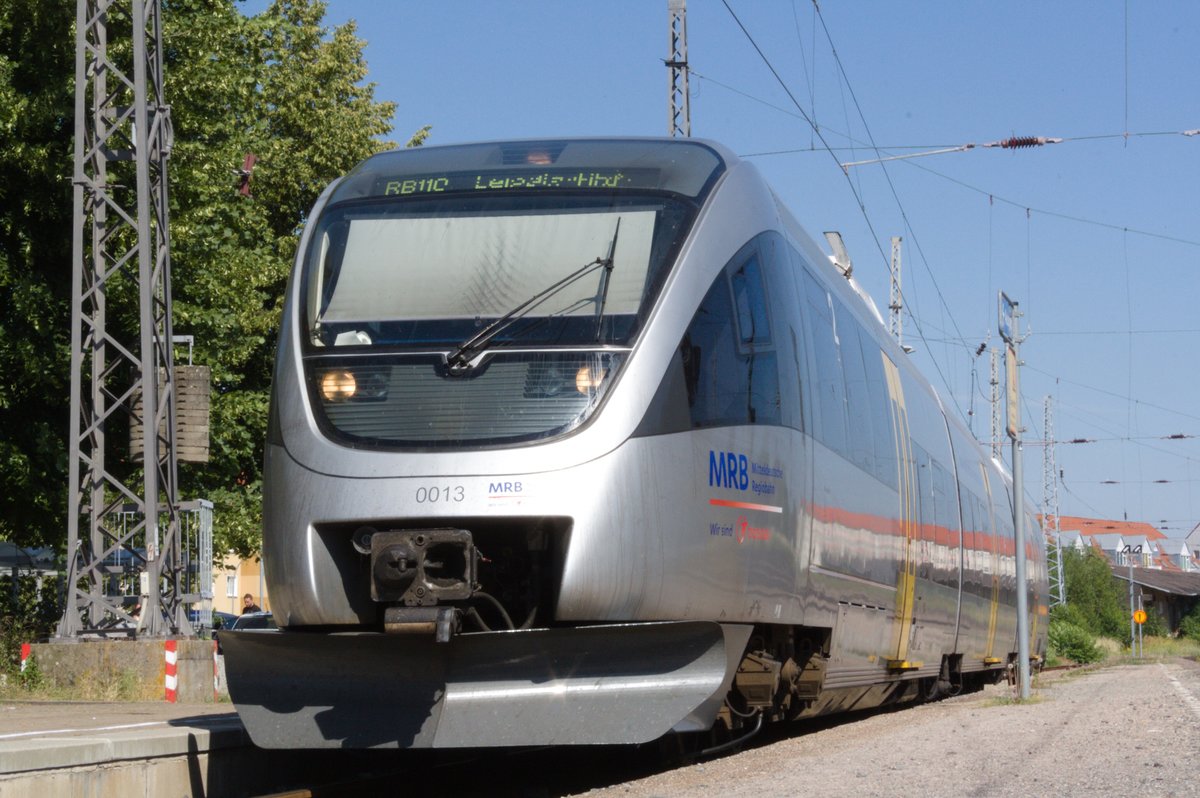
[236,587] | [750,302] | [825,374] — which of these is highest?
[750,302]

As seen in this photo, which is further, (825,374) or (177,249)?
(177,249)

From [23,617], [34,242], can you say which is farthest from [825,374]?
[23,617]

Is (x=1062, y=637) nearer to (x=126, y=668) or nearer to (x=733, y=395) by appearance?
(x=126, y=668)

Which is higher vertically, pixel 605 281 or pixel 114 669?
pixel 605 281

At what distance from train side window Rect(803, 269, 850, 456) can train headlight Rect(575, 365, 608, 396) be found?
262cm

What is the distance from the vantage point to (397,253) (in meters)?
9.47

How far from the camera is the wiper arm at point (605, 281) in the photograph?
898 centimetres

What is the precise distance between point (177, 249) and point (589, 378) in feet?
58.3

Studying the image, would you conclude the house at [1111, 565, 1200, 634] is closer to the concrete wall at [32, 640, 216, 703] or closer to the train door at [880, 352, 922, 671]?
the train door at [880, 352, 922, 671]

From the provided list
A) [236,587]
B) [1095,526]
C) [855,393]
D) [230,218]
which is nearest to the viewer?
[855,393]

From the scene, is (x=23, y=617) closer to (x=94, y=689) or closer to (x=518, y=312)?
(x=94, y=689)

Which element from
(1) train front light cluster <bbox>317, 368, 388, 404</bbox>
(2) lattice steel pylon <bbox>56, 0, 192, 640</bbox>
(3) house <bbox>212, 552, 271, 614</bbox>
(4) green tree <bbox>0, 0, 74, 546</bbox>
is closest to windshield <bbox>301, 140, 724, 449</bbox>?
(1) train front light cluster <bbox>317, 368, 388, 404</bbox>

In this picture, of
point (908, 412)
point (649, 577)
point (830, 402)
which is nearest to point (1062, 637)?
point (908, 412)

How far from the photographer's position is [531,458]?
27.4ft
